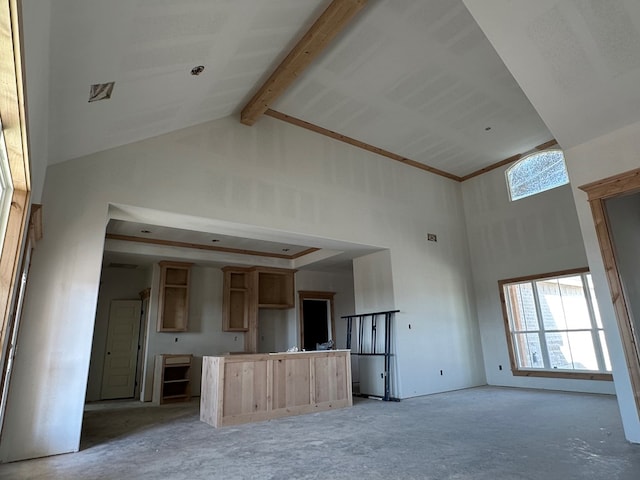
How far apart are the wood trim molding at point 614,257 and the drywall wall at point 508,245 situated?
349 centimetres

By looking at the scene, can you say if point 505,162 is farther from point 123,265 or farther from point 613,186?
point 123,265

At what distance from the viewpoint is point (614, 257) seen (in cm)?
365

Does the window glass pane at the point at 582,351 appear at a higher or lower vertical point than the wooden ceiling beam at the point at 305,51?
lower

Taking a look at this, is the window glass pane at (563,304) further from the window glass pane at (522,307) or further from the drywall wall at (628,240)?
the drywall wall at (628,240)

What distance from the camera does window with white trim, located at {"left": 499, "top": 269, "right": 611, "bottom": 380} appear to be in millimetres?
6602

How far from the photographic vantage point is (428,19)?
439 cm

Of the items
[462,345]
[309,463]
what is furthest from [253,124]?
[462,345]

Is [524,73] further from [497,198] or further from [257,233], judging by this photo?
[497,198]

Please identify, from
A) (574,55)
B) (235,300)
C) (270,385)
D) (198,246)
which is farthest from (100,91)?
(235,300)

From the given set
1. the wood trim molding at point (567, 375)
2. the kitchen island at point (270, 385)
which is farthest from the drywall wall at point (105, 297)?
the wood trim molding at point (567, 375)

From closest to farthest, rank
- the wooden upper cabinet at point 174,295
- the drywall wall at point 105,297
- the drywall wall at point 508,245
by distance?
the drywall wall at point 508,245 < the wooden upper cabinet at point 174,295 < the drywall wall at point 105,297

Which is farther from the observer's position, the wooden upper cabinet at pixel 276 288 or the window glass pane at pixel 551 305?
the wooden upper cabinet at pixel 276 288

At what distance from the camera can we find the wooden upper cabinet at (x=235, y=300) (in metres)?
8.34

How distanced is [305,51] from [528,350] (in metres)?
6.90
